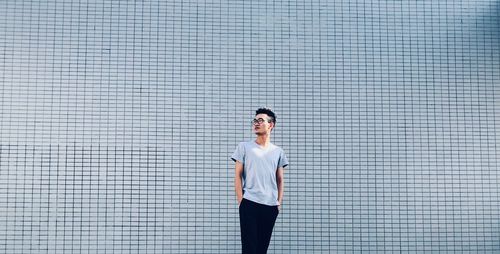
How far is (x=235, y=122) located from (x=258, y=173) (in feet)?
5.56

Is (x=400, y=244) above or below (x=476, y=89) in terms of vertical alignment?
below

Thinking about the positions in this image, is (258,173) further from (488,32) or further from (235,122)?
(488,32)

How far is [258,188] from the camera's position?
4.00 metres

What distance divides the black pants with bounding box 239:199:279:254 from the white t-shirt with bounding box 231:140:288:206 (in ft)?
0.16

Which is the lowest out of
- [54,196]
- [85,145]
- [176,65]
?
[54,196]

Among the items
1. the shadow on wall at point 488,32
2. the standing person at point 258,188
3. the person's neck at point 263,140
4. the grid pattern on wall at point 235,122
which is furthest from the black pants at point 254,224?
the shadow on wall at point 488,32

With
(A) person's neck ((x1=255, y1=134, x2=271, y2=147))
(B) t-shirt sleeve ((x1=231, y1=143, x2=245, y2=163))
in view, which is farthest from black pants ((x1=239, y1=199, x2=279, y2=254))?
(A) person's neck ((x1=255, y1=134, x2=271, y2=147))

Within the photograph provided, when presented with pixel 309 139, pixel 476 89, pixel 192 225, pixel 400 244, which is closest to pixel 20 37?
pixel 192 225

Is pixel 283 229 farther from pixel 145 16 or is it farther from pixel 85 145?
pixel 145 16

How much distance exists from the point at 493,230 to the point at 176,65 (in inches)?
146

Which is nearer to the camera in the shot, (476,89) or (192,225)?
(192,225)

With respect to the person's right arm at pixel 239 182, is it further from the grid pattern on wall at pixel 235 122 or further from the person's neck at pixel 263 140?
the grid pattern on wall at pixel 235 122

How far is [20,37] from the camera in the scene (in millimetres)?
5645

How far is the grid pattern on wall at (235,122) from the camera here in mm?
5527
